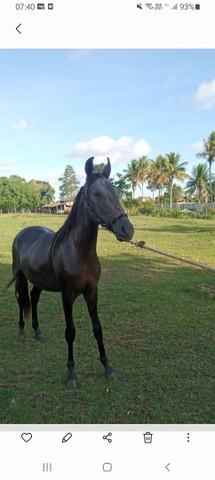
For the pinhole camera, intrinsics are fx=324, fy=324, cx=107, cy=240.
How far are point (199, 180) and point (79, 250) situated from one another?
53522 millimetres

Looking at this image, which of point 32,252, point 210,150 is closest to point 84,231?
point 32,252

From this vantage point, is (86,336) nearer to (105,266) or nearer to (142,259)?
(105,266)

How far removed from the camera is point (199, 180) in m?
53.6

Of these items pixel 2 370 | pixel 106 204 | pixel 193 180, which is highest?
pixel 193 180

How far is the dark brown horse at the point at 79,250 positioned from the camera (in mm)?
2818

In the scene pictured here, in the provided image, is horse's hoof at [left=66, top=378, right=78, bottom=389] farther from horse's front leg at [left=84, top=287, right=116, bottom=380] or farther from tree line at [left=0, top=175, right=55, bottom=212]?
tree line at [left=0, top=175, right=55, bottom=212]

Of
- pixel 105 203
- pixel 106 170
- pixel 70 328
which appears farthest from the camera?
pixel 70 328

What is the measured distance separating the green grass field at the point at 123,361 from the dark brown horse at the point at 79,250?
0.99 feet

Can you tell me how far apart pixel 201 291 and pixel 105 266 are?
3779 millimetres

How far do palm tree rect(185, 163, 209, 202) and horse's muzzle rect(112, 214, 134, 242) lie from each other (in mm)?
52873

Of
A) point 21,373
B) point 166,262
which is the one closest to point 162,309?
point 21,373

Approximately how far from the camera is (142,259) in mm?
11391
